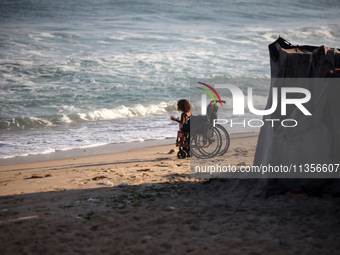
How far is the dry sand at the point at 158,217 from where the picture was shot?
3732 mm

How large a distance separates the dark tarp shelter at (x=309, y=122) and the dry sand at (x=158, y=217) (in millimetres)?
212

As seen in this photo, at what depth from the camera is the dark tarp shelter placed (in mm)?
4395

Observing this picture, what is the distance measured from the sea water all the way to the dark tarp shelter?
20.0 feet

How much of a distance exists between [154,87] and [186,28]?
13.7 meters

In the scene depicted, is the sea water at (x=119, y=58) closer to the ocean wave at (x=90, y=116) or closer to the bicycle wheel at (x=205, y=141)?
the ocean wave at (x=90, y=116)

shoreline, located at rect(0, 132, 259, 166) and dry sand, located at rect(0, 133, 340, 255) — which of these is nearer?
dry sand, located at rect(0, 133, 340, 255)

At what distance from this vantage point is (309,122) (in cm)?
454

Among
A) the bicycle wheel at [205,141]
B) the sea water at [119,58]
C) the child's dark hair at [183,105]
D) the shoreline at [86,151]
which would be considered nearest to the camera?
the bicycle wheel at [205,141]

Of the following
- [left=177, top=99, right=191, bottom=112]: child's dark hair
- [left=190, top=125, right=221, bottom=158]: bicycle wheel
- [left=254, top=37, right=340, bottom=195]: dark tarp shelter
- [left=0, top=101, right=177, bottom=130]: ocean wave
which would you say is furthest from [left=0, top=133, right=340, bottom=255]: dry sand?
[left=0, top=101, right=177, bottom=130]: ocean wave

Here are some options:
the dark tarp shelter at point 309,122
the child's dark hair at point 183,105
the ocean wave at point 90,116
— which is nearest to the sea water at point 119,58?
the ocean wave at point 90,116

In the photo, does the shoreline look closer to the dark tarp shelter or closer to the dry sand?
the dry sand

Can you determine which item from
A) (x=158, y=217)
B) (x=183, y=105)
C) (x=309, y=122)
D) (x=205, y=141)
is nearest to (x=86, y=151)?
(x=183, y=105)

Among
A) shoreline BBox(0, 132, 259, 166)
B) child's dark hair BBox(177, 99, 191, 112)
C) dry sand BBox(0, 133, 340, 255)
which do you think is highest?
child's dark hair BBox(177, 99, 191, 112)

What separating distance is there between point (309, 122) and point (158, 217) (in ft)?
7.02
